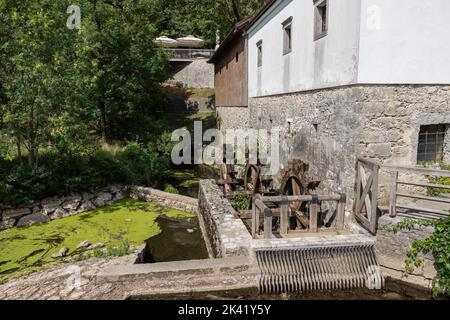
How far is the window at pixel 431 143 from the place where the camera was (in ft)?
21.9

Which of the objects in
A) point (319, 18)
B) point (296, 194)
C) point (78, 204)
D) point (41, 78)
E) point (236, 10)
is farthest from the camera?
point (236, 10)

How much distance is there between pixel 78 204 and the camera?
1030 centimetres

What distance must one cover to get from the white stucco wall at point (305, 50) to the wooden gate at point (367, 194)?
5.12 feet

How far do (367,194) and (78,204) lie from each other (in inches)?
318

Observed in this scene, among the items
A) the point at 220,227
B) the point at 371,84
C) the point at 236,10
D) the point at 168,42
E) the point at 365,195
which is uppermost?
the point at 236,10

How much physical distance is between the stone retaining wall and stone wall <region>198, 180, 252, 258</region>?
124 centimetres

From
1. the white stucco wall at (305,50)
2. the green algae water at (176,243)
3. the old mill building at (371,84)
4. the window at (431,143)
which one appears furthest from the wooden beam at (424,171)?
the green algae water at (176,243)

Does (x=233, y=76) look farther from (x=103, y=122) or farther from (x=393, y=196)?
(x=393, y=196)

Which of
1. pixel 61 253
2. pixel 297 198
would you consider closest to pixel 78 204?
pixel 61 253

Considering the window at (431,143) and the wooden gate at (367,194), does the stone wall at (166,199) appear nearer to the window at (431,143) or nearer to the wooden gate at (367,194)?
the wooden gate at (367,194)

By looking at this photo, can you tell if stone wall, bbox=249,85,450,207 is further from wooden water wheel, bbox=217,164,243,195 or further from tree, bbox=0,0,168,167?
tree, bbox=0,0,168,167

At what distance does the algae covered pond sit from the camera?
7.02 m

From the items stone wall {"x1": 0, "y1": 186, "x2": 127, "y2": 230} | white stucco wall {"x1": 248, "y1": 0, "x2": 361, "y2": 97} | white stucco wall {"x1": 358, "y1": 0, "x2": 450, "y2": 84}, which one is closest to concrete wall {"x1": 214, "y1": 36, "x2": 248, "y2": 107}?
white stucco wall {"x1": 248, "y1": 0, "x2": 361, "y2": 97}

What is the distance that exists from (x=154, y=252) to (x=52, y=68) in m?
5.69
